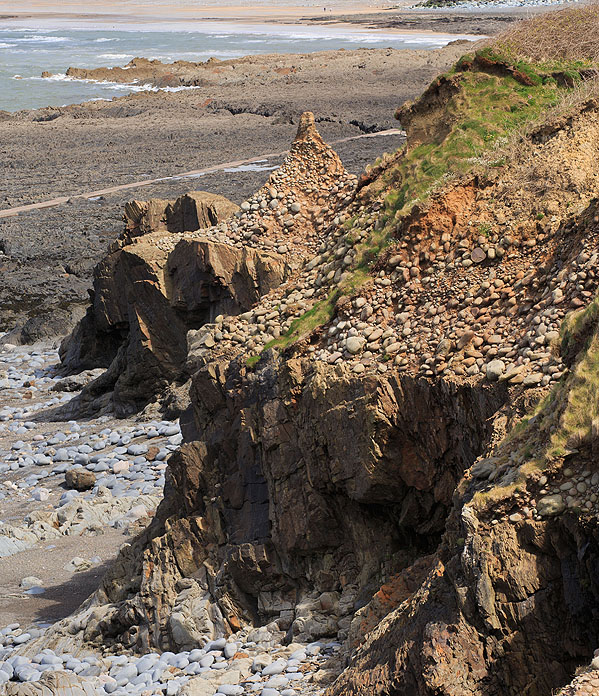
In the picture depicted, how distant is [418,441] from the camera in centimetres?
891

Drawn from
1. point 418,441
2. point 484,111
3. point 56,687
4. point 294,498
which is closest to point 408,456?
point 418,441

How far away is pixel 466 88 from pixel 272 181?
4791mm

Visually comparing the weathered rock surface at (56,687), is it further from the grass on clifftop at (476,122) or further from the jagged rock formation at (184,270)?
the grass on clifftop at (476,122)

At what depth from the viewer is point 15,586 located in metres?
14.5

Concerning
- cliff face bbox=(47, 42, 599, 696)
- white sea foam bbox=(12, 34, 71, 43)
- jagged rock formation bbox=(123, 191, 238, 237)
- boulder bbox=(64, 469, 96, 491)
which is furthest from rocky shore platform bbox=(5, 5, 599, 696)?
white sea foam bbox=(12, 34, 71, 43)

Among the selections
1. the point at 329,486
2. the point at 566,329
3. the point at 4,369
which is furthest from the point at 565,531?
the point at 4,369

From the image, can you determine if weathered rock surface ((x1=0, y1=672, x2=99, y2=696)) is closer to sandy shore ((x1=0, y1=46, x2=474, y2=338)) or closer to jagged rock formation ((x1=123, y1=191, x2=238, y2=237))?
jagged rock formation ((x1=123, y1=191, x2=238, y2=237))

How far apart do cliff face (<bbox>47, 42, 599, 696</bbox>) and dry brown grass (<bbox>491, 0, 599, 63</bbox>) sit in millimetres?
918

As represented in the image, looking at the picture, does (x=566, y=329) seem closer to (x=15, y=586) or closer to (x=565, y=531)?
(x=565, y=531)

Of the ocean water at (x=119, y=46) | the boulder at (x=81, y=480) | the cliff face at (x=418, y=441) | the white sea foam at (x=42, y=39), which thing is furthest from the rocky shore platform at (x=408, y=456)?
the white sea foam at (x=42, y=39)

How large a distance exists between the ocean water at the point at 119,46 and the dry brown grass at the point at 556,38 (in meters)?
60.6

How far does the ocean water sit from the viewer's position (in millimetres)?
77125

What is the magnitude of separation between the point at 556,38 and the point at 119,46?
104609 millimetres

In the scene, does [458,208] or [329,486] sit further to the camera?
[458,208]
